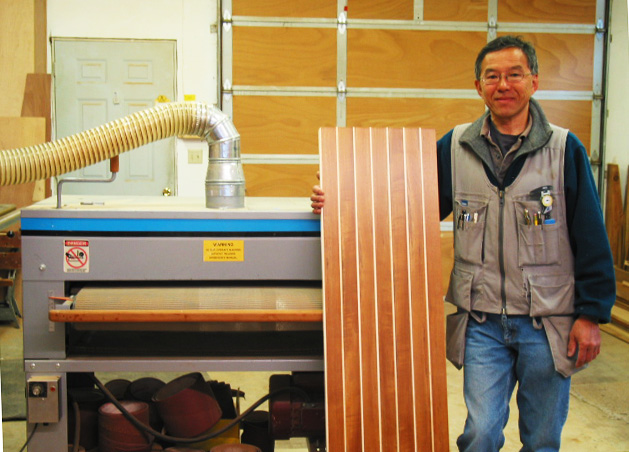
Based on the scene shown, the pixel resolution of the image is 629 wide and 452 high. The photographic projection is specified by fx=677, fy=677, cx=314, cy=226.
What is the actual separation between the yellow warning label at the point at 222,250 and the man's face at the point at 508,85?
36.6 inches

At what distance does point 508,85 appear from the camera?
2.14 meters

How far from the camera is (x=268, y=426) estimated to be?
8.20 ft

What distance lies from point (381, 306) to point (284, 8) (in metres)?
3.93

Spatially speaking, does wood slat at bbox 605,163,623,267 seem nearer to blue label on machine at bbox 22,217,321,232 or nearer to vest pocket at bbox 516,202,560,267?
vest pocket at bbox 516,202,560,267

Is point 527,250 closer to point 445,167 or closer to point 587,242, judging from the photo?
point 587,242

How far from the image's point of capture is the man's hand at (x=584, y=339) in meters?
2.08

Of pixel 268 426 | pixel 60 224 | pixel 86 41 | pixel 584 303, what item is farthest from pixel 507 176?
pixel 86 41

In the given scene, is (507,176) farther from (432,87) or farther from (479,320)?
(432,87)

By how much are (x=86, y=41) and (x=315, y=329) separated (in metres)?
3.96

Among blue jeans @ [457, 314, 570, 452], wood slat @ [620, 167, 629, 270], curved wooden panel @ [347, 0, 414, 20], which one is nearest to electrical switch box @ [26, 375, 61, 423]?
blue jeans @ [457, 314, 570, 452]

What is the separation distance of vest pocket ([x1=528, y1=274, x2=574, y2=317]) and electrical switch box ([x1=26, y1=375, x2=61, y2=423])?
1521 mm

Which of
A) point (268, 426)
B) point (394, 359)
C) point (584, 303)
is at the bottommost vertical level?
point (268, 426)

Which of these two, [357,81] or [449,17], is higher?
[449,17]

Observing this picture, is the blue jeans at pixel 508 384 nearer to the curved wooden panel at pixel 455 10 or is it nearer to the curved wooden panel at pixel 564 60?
the curved wooden panel at pixel 455 10
